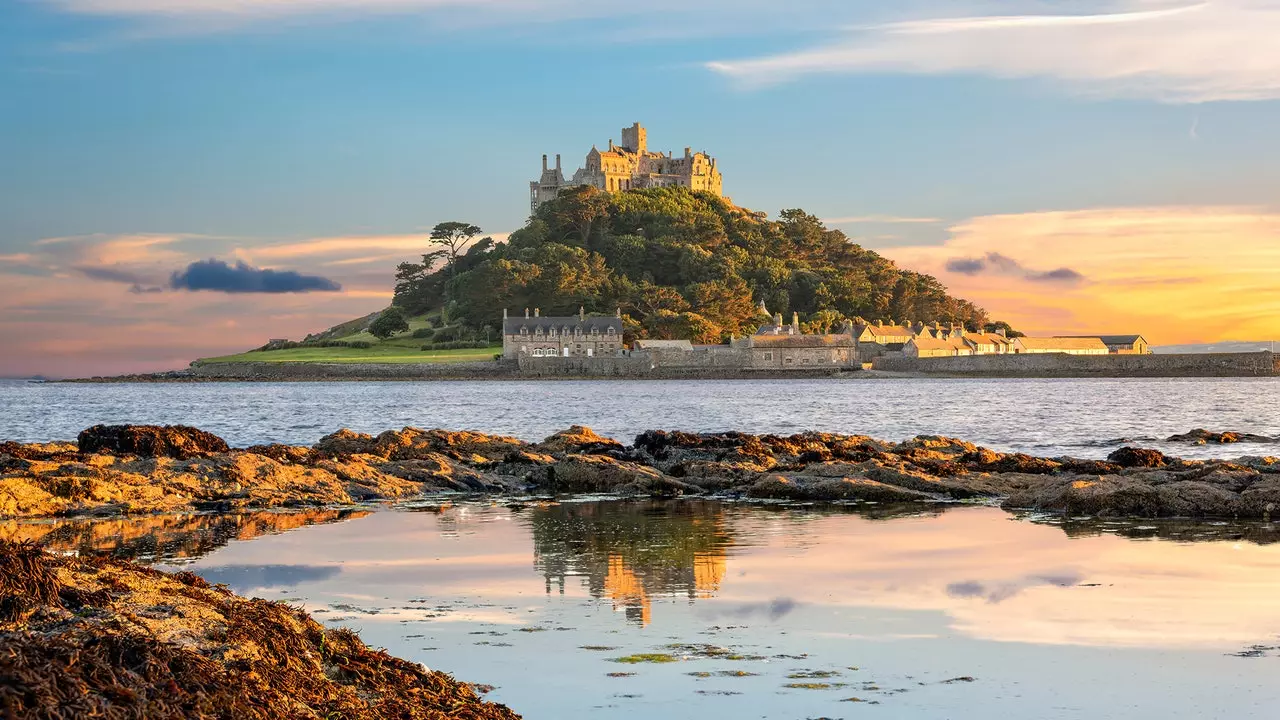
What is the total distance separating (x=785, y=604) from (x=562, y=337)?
13150cm

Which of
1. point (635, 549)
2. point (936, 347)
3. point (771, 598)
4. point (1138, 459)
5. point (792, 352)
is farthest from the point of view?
point (936, 347)

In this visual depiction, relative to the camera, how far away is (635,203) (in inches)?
6526

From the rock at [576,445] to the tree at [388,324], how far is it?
5718 inches

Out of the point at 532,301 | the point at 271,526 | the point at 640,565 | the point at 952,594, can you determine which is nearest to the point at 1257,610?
the point at 952,594

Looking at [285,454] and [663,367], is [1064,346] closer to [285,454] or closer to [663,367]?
[663,367]

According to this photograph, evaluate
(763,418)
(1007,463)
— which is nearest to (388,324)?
(763,418)

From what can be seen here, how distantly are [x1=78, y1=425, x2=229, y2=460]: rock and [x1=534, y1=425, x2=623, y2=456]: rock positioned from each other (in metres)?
5.61

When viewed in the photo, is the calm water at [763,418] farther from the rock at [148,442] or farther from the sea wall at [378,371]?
the sea wall at [378,371]

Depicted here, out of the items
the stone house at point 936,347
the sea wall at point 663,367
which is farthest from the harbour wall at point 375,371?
the stone house at point 936,347

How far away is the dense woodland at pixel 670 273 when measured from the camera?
14862cm

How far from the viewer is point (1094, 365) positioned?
13625cm

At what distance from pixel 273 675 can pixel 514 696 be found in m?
1.58

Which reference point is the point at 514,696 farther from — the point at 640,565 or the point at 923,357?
the point at 923,357

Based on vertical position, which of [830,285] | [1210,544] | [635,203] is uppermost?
[635,203]
